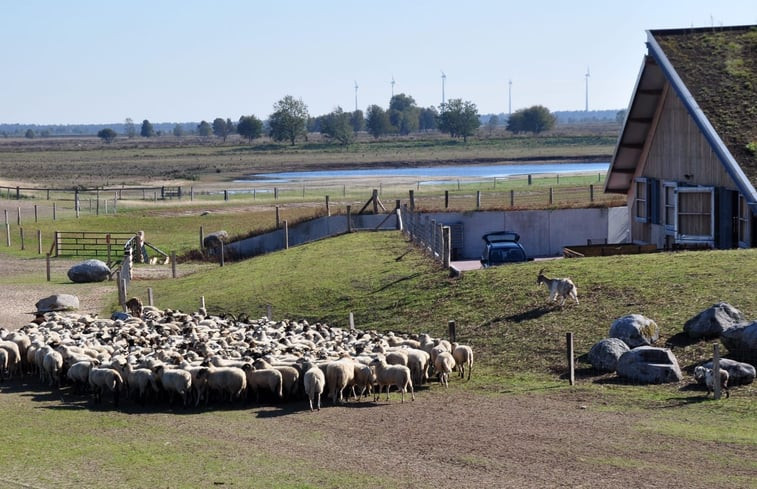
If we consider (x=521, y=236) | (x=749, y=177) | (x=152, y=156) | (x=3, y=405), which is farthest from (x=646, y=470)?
(x=152, y=156)

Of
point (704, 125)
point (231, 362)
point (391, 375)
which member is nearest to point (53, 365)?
point (231, 362)

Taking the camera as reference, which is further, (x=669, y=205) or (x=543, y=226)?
(x=543, y=226)

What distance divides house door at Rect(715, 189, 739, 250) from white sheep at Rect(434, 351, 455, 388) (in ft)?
54.4

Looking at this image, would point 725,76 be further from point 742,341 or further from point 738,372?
point 738,372

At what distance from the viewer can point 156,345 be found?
2564 cm

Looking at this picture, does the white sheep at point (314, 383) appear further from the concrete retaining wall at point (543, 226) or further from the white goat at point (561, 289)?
the concrete retaining wall at point (543, 226)

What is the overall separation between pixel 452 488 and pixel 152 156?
17151cm

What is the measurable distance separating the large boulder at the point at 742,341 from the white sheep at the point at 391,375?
631 centimetres

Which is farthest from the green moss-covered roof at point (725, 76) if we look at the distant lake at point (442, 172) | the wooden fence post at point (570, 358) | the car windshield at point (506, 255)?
the distant lake at point (442, 172)

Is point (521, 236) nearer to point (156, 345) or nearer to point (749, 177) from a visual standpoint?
point (749, 177)

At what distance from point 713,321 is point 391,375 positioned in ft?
23.0

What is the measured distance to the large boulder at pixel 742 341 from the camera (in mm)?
21812

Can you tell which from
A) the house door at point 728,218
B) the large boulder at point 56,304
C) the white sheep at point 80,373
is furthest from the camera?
the large boulder at point 56,304

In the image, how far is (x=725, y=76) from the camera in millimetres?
38062
